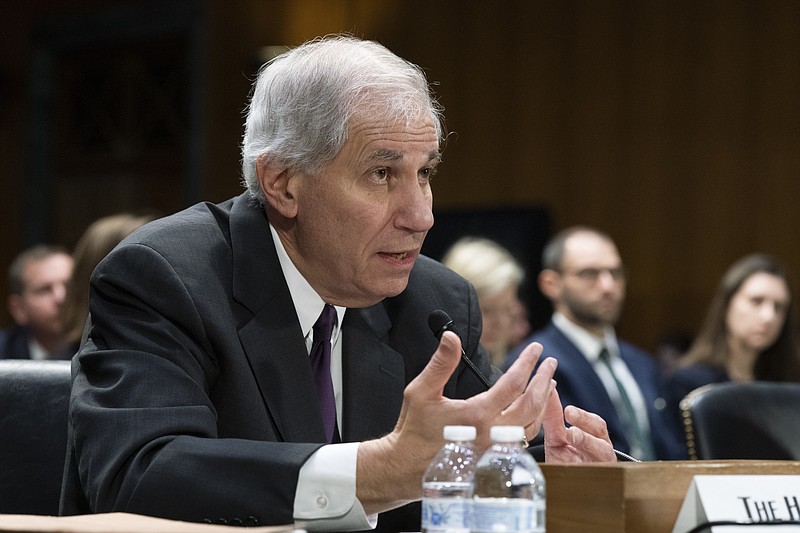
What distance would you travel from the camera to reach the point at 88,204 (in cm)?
922

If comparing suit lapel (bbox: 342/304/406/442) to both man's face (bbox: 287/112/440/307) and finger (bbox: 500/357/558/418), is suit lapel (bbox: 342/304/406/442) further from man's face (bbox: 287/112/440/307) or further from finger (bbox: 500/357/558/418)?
finger (bbox: 500/357/558/418)

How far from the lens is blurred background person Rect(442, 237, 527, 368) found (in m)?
5.23

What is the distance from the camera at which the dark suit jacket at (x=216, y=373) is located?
5.25 feet

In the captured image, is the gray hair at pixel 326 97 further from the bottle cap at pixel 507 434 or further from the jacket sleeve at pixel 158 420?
the bottle cap at pixel 507 434

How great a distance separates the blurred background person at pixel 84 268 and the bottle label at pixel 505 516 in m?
3.05

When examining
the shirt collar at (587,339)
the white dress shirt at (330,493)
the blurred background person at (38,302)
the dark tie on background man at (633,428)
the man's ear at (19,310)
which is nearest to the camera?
the white dress shirt at (330,493)

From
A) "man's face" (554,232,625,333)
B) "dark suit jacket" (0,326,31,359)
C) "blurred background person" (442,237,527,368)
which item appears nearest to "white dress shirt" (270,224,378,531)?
"blurred background person" (442,237,527,368)

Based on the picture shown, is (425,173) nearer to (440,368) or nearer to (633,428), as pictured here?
(440,368)

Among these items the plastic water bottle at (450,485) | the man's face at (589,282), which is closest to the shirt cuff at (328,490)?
the plastic water bottle at (450,485)

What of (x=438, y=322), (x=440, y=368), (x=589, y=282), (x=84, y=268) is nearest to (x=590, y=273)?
(x=589, y=282)

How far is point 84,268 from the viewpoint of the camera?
4148 millimetres

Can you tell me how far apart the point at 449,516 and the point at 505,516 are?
9cm

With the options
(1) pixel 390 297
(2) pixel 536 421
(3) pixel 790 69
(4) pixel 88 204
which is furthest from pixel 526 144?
(2) pixel 536 421

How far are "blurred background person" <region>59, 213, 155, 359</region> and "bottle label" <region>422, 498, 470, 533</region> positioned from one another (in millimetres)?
2967
